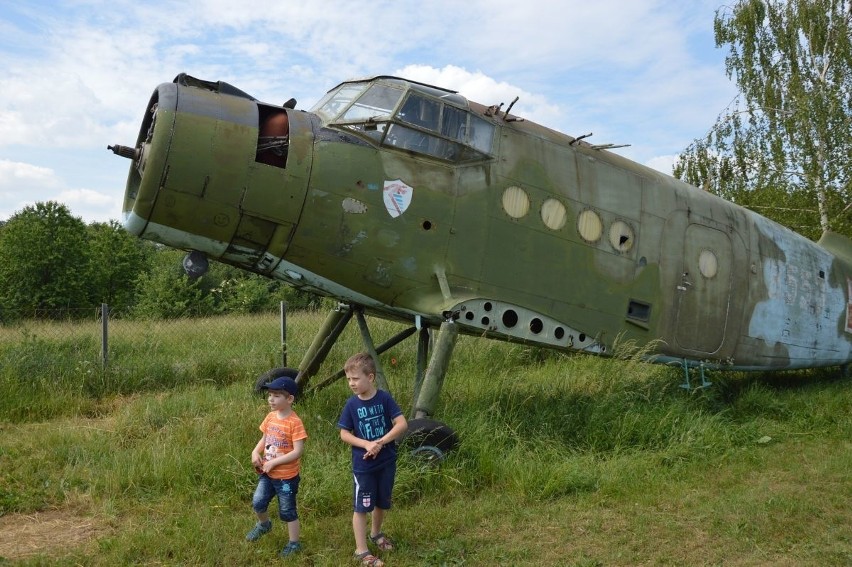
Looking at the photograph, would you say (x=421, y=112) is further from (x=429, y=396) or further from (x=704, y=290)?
(x=704, y=290)

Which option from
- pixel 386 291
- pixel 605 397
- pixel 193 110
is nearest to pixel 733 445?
pixel 605 397

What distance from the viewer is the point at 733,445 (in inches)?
268

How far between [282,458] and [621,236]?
185 inches

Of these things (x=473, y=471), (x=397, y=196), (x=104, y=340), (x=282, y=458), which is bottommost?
(x=473, y=471)

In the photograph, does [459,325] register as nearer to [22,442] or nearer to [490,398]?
[490,398]

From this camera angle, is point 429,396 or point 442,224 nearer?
point 429,396

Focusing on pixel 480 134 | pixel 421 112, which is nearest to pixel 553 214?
pixel 480 134

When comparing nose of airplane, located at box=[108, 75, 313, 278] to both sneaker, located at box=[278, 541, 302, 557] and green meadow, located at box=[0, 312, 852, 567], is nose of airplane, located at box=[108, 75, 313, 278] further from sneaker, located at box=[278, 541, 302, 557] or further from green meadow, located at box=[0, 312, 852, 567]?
sneaker, located at box=[278, 541, 302, 557]

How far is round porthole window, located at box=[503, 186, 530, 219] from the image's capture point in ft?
21.4

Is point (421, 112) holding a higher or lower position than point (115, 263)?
lower

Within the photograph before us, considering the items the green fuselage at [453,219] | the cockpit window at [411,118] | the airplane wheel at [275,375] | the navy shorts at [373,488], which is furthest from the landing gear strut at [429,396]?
the cockpit window at [411,118]

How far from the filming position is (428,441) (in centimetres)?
546

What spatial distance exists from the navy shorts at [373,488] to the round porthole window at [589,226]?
3.81m

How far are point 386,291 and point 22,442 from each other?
149 inches
